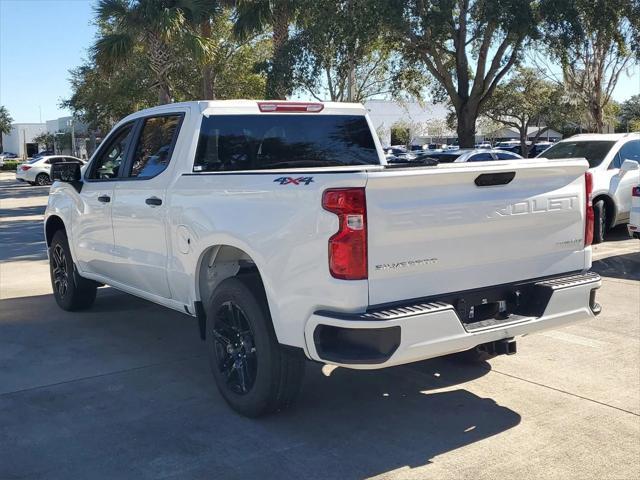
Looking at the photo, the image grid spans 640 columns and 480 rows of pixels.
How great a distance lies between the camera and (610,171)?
12.4 meters

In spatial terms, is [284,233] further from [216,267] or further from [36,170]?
[36,170]

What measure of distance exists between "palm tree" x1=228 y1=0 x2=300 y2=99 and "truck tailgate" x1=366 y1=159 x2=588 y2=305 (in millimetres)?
18649

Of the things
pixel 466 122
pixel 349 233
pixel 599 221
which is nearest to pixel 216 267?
pixel 349 233

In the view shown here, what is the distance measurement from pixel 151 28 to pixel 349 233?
63.9 feet

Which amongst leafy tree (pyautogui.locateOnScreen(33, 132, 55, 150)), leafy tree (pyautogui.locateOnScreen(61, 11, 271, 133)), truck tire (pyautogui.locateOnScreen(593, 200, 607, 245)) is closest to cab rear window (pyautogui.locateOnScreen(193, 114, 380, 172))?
truck tire (pyautogui.locateOnScreen(593, 200, 607, 245))

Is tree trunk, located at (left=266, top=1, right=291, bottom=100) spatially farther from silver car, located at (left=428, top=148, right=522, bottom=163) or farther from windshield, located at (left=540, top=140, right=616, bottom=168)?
windshield, located at (left=540, top=140, right=616, bottom=168)

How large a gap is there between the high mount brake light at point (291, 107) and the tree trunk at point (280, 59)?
16.9 m

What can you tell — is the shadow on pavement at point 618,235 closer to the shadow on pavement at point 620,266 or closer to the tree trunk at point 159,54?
the shadow on pavement at point 620,266

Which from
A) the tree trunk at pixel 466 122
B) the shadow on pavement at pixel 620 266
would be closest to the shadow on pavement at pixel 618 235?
the shadow on pavement at pixel 620 266

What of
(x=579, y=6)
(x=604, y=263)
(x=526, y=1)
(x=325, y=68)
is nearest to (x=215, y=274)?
(x=604, y=263)

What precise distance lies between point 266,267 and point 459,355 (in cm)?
231

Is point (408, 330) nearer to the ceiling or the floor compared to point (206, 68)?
nearer to the floor

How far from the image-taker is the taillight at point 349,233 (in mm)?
3748

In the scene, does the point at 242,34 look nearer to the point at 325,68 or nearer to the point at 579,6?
the point at 325,68
